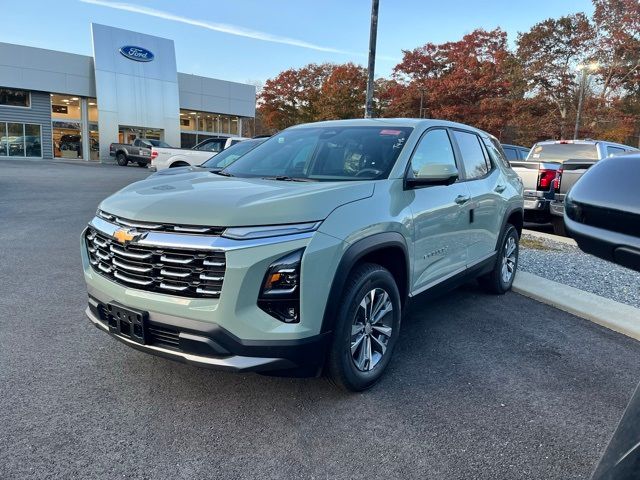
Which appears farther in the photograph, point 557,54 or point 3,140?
point 557,54

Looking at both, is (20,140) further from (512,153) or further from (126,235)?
(126,235)

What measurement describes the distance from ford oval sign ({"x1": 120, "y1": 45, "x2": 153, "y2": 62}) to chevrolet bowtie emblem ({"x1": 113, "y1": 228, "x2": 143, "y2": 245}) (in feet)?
116

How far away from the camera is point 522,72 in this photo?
4119 centimetres

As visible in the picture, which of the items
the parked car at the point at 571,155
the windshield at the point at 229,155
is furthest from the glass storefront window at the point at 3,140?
the parked car at the point at 571,155

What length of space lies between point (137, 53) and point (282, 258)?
3622 cm

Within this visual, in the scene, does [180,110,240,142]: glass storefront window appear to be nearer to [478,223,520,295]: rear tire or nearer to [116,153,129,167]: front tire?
[116,153,129,167]: front tire

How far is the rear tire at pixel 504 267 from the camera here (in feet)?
17.4

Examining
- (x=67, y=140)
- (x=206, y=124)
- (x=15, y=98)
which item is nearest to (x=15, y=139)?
(x=15, y=98)

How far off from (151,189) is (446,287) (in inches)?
99.0

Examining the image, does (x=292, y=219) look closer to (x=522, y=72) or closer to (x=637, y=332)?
(x=637, y=332)

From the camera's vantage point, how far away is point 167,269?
2738 millimetres

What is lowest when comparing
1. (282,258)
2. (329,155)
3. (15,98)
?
(282,258)

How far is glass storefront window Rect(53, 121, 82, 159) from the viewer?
34.4m

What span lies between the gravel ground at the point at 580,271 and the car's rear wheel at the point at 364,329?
299cm
